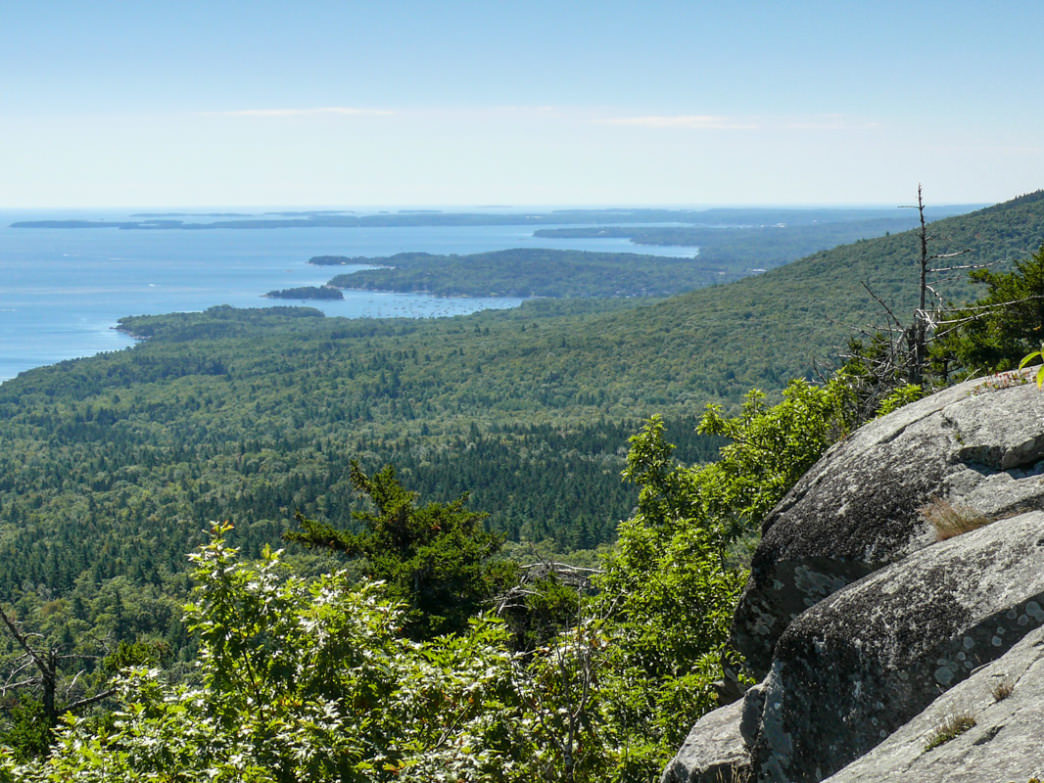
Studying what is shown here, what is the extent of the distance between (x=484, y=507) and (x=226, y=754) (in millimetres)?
110924

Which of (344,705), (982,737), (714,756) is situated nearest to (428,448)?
(344,705)

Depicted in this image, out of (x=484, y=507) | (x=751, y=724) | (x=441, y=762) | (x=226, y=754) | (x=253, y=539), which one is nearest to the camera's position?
(x=441, y=762)

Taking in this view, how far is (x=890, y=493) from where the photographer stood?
8.56m

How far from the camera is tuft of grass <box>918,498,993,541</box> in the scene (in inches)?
296

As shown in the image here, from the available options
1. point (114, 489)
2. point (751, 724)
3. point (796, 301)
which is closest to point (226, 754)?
point (751, 724)

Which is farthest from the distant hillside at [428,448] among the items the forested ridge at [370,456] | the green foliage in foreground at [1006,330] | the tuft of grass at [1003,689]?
the tuft of grass at [1003,689]

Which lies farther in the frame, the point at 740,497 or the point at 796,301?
the point at 796,301

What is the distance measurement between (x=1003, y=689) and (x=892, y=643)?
1.51m

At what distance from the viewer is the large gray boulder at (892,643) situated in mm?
6211

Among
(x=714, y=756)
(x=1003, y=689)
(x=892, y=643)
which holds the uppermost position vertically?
(x=1003, y=689)

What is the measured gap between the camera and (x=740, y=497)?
1484cm

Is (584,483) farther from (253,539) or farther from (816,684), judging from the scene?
(816,684)

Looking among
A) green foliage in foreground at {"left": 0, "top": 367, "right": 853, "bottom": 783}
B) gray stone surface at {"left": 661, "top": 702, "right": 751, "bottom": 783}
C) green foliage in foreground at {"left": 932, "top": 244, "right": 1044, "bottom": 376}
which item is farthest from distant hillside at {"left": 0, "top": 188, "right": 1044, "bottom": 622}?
green foliage in foreground at {"left": 0, "top": 367, "right": 853, "bottom": 783}

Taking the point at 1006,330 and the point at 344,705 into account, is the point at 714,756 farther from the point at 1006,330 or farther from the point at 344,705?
the point at 1006,330
